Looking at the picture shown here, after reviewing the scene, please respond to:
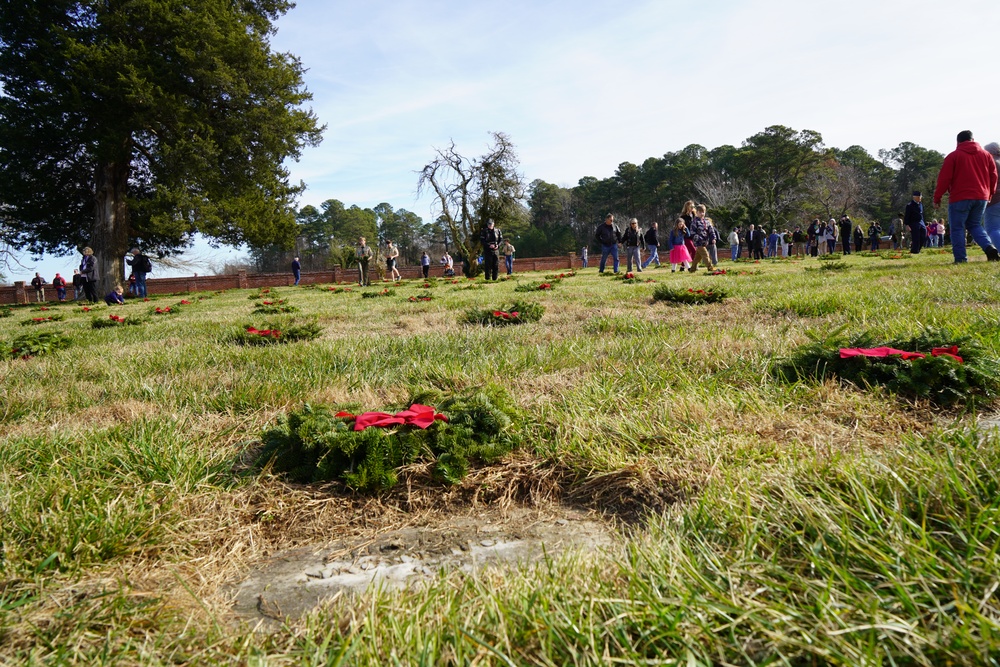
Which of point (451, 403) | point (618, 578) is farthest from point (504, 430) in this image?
point (618, 578)

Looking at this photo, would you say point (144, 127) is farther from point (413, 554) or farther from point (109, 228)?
point (413, 554)

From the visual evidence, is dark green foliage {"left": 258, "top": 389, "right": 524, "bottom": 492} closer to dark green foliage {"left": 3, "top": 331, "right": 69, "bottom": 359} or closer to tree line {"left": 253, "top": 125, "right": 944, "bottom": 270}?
dark green foliage {"left": 3, "top": 331, "right": 69, "bottom": 359}

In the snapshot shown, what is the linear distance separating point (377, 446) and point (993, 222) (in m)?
11.1

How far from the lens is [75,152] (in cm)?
2409

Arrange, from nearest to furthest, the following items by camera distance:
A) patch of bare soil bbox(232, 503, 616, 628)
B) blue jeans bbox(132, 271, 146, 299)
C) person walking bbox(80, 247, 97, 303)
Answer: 1. patch of bare soil bbox(232, 503, 616, 628)
2. person walking bbox(80, 247, 97, 303)
3. blue jeans bbox(132, 271, 146, 299)

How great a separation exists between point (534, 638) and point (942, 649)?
67 centimetres

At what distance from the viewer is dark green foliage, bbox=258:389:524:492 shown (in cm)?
180

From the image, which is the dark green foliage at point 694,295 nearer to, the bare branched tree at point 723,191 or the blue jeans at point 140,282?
the blue jeans at point 140,282

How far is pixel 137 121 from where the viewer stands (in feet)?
71.7

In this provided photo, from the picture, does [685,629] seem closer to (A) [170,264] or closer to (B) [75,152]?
(B) [75,152]

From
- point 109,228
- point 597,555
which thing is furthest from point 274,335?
point 109,228

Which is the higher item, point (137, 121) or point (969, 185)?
point (137, 121)

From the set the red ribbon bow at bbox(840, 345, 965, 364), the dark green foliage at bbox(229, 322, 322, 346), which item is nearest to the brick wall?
the dark green foliage at bbox(229, 322, 322, 346)

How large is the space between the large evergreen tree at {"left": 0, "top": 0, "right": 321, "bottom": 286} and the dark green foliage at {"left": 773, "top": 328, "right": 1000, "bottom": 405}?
977 inches
